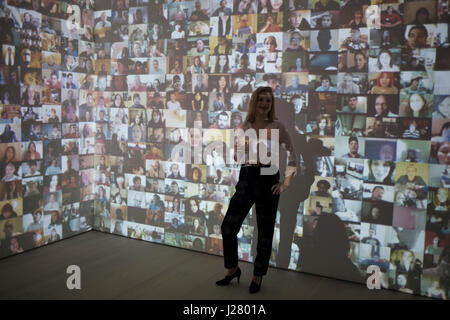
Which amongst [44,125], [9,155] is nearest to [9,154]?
[9,155]

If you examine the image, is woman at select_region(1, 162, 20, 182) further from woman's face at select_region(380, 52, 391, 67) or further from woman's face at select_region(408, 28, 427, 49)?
woman's face at select_region(408, 28, 427, 49)

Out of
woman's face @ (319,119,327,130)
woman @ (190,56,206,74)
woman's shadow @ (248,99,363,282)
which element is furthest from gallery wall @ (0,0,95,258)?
woman's face @ (319,119,327,130)

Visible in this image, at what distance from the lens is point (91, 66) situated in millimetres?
4078

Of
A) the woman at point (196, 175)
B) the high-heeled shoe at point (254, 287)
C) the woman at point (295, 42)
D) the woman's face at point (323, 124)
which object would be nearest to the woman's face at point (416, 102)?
the woman's face at point (323, 124)

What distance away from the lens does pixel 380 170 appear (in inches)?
118

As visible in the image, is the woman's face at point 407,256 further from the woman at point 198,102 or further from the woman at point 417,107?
the woman at point 198,102

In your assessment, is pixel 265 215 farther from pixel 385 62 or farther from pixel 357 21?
pixel 357 21

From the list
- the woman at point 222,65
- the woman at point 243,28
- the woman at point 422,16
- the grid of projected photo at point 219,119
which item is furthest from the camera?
the woman at point 222,65

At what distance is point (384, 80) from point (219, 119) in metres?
1.25

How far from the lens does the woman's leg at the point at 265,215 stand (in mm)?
2850

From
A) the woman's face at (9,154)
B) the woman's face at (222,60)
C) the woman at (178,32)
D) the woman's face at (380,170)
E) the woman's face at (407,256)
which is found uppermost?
the woman at (178,32)

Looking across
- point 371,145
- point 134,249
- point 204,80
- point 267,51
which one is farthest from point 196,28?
point 134,249

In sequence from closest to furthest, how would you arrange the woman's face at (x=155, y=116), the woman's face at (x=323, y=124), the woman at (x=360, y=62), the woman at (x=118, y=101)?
1. the woman at (x=360, y=62)
2. the woman's face at (x=323, y=124)
3. the woman's face at (x=155, y=116)
4. the woman at (x=118, y=101)
